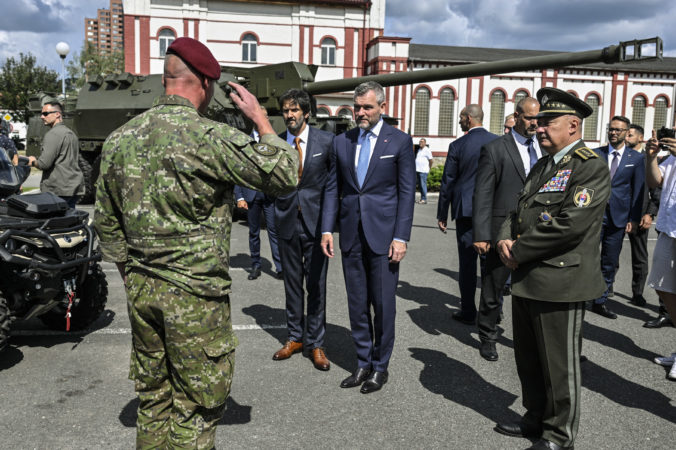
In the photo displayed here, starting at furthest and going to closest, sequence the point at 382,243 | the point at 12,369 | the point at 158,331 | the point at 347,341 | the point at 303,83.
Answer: the point at 303,83, the point at 347,341, the point at 12,369, the point at 382,243, the point at 158,331

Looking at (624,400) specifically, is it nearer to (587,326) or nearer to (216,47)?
(587,326)

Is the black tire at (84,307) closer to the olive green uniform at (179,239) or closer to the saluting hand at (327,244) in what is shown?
the saluting hand at (327,244)

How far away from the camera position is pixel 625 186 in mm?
6363

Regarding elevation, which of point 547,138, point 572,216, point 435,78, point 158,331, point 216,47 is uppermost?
point 216,47

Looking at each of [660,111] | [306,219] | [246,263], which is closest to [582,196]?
[306,219]

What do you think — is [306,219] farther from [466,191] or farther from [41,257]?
[41,257]

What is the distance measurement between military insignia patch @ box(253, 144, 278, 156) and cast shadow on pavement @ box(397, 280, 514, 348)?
135 inches

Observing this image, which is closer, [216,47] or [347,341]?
[347,341]

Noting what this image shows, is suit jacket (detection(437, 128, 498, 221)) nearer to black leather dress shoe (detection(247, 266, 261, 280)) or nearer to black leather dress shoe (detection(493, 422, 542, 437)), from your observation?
black leather dress shoe (detection(493, 422, 542, 437))

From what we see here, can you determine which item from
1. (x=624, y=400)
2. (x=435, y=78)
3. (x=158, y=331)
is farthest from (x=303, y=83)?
(x=158, y=331)

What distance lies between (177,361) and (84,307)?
3.15 m

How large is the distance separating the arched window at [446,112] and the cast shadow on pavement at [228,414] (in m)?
33.7

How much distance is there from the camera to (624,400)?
13.3 ft

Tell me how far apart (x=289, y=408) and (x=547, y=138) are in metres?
2.31
